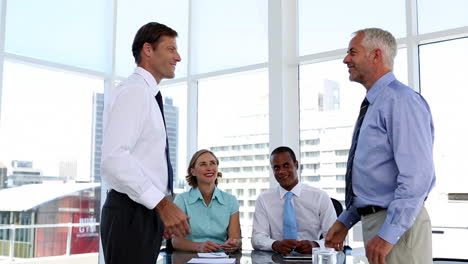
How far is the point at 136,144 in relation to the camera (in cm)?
169

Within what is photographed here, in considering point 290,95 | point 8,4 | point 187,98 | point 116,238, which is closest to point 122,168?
point 116,238

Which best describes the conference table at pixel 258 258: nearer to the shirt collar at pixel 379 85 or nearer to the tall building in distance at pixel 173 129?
the shirt collar at pixel 379 85

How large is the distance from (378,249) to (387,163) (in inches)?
12.8

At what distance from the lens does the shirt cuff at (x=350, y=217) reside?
1950 millimetres

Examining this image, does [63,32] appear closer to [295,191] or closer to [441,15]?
[295,191]

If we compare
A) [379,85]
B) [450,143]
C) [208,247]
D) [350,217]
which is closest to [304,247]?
[208,247]

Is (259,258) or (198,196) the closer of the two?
(259,258)

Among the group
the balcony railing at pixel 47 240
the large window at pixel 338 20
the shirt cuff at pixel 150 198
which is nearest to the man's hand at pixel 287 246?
the shirt cuff at pixel 150 198

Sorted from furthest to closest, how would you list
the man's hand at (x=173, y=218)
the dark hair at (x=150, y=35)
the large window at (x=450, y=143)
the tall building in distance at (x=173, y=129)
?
the tall building in distance at (x=173, y=129) < the large window at (x=450, y=143) < the dark hair at (x=150, y=35) < the man's hand at (x=173, y=218)

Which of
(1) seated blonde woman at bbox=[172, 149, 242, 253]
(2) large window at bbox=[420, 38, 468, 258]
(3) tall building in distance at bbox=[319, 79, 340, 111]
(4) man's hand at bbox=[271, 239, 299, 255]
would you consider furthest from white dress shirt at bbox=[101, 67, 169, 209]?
(3) tall building in distance at bbox=[319, 79, 340, 111]

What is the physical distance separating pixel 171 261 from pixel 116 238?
37.7 inches

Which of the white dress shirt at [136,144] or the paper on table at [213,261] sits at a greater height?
the white dress shirt at [136,144]

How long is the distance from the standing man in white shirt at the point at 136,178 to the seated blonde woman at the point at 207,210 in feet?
4.98

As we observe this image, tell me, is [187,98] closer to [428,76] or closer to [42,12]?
[42,12]
